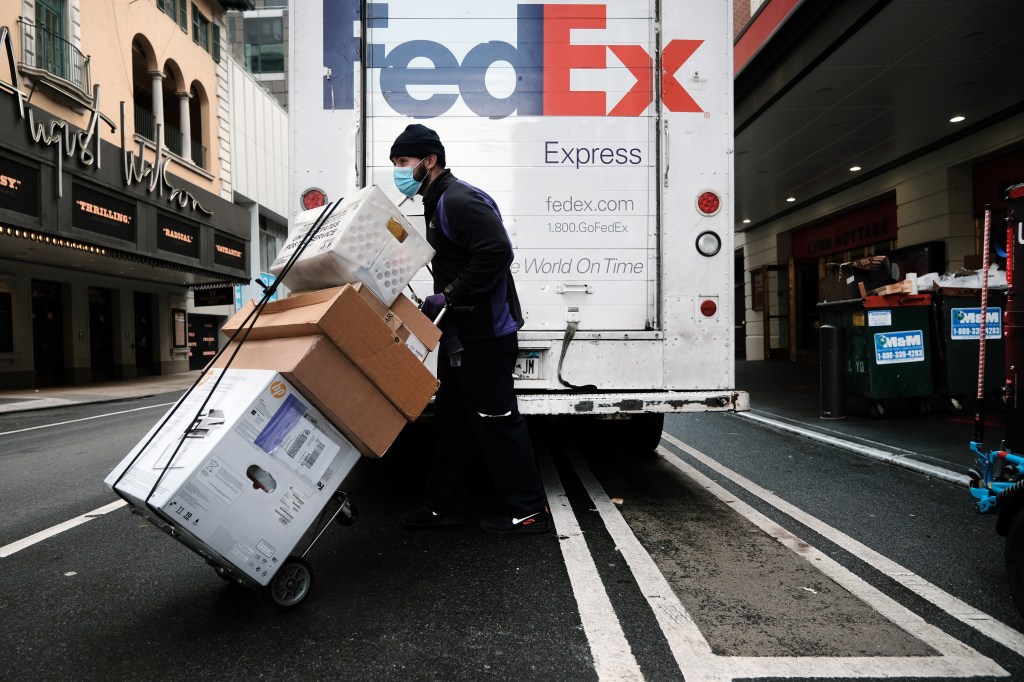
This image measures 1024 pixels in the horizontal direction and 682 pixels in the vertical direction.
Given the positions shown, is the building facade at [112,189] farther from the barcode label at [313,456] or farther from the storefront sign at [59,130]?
the barcode label at [313,456]

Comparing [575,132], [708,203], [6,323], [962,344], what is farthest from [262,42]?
[708,203]

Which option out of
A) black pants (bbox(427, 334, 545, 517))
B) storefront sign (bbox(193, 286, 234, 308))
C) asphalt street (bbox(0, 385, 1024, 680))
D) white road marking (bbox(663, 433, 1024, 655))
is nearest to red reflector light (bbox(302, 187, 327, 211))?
black pants (bbox(427, 334, 545, 517))

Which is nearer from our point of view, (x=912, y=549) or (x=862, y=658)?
(x=862, y=658)

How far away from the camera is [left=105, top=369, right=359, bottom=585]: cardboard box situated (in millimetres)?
2297

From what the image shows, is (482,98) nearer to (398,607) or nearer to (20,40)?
(398,607)

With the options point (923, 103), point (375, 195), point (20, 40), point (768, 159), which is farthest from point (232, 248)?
point (375, 195)

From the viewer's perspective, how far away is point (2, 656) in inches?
91.3

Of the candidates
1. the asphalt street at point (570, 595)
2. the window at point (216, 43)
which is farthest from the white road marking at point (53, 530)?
the window at point (216, 43)

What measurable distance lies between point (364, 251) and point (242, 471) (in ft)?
3.26

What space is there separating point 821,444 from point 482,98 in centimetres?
504

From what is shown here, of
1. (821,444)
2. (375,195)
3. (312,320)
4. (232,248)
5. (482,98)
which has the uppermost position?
(232,248)

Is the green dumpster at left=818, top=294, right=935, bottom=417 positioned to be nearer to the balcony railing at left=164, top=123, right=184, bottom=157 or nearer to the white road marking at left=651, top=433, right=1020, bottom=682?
the white road marking at left=651, top=433, right=1020, bottom=682

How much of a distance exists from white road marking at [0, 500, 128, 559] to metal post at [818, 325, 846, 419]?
772 centimetres

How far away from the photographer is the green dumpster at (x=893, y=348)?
8.10 metres
